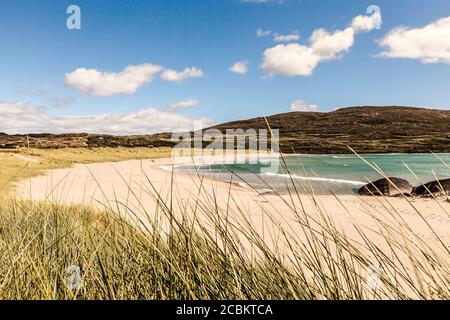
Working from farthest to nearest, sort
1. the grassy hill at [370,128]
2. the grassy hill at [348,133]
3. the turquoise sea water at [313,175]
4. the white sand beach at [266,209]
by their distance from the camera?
1. the grassy hill at [370,128]
2. the grassy hill at [348,133]
3. the turquoise sea water at [313,175]
4. the white sand beach at [266,209]

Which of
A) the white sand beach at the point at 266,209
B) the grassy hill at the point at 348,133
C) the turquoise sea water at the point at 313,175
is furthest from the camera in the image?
the grassy hill at the point at 348,133

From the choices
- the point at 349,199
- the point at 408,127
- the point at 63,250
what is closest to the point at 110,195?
the point at 349,199

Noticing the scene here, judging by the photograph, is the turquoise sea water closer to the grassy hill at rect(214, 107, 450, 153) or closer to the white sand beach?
the white sand beach

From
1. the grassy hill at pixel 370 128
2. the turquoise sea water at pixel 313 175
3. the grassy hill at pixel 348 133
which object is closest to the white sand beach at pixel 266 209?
the turquoise sea water at pixel 313 175

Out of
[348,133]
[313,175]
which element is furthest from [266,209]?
[348,133]

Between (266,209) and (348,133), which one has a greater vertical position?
(348,133)

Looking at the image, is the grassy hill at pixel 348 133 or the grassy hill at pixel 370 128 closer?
the grassy hill at pixel 348 133

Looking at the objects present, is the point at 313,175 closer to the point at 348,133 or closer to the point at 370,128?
the point at 348,133

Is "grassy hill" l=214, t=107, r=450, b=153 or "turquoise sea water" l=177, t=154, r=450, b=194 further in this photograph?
"grassy hill" l=214, t=107, r=450, b=153

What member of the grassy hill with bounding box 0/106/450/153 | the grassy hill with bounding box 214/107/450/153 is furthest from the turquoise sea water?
the grassy hill with bounding box 214/107/450/153

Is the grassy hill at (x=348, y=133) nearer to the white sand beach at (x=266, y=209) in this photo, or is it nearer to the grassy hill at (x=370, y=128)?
the grassy hill at (x=370, y=128)

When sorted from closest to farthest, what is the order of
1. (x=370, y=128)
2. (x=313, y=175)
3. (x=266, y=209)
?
(x=266, y=209) → (x=313, y=175) → (x=370, y=128)

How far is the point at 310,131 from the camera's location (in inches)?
2325
